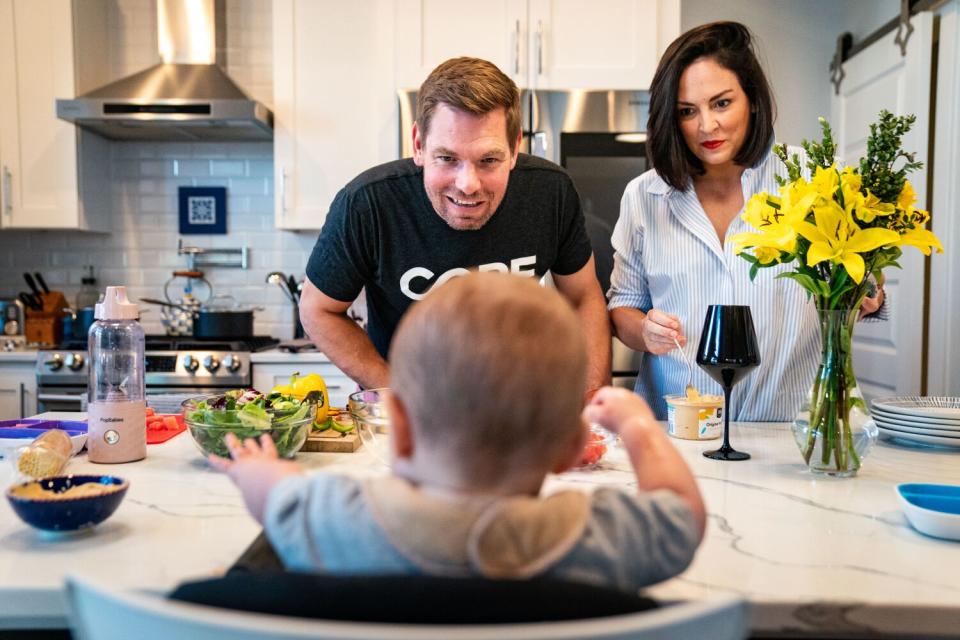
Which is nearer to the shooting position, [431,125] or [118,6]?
[431,125]

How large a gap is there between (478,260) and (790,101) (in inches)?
109

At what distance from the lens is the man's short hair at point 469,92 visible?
1.51 m

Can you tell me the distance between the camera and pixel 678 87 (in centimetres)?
181

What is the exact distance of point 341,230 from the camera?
1.79m

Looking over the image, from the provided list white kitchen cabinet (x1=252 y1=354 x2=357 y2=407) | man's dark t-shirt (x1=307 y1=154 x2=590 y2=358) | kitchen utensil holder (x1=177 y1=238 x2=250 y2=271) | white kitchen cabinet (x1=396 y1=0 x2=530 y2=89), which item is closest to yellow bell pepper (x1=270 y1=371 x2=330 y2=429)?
man's dark t-shirt (x1=307 y1=154 x2=590 y2=358)

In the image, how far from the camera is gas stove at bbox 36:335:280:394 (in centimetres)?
315

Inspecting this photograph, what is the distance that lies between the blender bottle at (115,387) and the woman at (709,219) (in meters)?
1.02

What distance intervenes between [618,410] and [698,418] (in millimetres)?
688

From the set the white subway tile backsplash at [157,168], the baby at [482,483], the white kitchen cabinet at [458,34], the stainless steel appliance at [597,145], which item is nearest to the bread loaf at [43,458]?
the baby at [482,483]

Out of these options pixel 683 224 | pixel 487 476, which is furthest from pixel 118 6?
pixel 487 476

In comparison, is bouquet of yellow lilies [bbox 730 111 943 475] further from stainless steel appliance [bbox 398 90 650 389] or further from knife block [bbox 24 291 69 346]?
knife block [bbox 24 291 69 346]

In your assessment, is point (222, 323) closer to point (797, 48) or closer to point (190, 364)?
point (190, 364)

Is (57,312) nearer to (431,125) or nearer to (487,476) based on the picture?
(431,125)

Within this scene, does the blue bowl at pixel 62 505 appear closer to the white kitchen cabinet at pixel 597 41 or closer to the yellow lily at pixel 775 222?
the yellow lily at pixel 775 222
